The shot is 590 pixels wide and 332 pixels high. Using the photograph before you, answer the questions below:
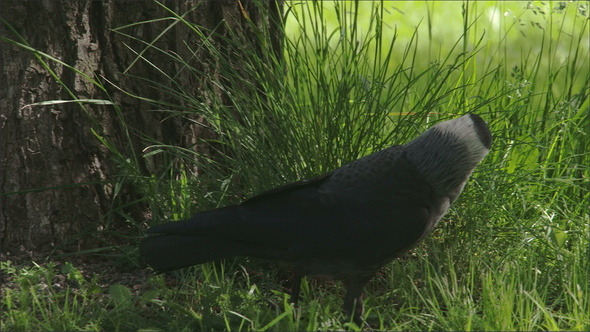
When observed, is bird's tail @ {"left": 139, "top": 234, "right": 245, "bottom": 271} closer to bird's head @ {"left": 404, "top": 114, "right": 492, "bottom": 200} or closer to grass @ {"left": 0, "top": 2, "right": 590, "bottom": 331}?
grass @ {"left": 0, "top": 2, "right": 590, "bottom": 331}

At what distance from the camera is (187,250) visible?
2.92 metres

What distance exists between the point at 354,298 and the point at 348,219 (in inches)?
12.1

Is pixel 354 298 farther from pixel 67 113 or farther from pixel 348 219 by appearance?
pixel 67 113

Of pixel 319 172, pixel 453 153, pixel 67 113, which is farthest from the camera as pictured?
pixel 67 113

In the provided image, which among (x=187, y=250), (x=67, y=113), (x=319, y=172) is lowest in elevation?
(x=187, y=250)

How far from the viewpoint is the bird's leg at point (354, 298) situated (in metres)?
2.96

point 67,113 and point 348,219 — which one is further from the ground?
point 67,113

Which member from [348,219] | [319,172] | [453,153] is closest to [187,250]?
[348,219]

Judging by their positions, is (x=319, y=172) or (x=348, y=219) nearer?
(x=348, y=219)

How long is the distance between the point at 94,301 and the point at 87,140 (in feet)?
2.70

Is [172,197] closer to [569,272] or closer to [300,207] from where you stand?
[300,207]

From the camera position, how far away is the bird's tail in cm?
292

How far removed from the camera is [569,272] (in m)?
3.17

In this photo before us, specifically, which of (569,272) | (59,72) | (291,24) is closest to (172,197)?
(59,72)
